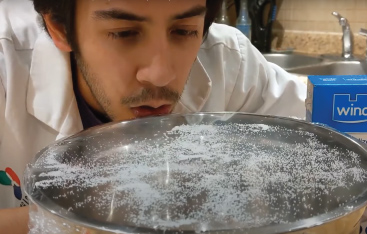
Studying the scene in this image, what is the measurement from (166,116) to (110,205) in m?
0.21

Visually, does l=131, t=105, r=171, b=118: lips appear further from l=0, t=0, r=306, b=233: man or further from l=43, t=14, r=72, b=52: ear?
l=43, t=14, r=72, b=52: ear

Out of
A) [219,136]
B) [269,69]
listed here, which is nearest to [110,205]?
[219,136]

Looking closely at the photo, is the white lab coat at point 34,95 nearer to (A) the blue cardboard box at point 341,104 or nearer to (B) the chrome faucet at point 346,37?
(A) the blue cardboard box at point 341,104

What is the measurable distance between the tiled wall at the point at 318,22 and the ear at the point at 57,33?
1.23 metres

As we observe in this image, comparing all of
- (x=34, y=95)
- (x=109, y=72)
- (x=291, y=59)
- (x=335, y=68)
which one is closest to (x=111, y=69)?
(x=109, y=72)

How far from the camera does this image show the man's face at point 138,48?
1.80 ft

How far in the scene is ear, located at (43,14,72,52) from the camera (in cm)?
72

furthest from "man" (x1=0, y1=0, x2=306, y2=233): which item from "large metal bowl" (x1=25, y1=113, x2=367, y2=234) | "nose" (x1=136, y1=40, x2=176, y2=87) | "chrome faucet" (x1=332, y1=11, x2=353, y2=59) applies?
Answer: "chrome faucet" (x1=332, y1=11, x2=353, y2=59)

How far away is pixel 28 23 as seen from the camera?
85 centimetres

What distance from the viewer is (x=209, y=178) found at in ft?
1.08

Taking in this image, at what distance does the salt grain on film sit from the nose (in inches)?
5.0

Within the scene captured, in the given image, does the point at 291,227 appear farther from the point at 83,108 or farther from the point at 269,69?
the point at 269,69

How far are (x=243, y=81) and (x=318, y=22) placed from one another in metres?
0.93

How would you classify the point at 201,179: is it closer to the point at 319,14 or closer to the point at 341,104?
the point at 341,104
